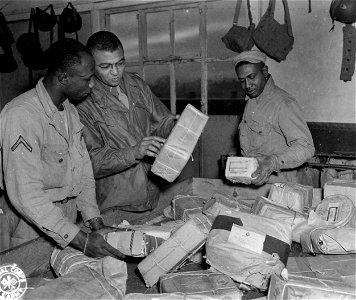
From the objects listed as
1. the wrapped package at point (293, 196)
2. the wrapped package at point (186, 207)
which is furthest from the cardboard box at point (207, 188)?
the wrapped package at point (293, 196)

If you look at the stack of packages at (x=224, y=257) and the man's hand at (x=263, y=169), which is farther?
the man's hand at (x=263, y=169)

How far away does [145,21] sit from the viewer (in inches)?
231

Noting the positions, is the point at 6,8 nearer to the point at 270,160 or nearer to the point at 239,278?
the point at 270,160

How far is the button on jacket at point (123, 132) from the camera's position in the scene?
2916 mm

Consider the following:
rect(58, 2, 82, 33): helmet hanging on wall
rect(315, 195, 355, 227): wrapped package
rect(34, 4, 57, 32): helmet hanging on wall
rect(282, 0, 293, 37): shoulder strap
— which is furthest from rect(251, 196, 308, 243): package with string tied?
rect(34, 4, 57, 32): helmet hanging on wall

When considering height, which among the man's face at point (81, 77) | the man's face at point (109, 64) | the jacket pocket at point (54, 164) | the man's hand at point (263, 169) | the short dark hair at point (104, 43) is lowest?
the man's hand at point (263, 169)

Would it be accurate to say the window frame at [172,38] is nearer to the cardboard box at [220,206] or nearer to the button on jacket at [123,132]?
the button on jacket at [123,132]

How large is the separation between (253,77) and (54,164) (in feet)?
5.98

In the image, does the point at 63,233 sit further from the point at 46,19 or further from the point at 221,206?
the point at 46,19

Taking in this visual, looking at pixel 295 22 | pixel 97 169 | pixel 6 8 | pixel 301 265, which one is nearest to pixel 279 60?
pixel 295 22

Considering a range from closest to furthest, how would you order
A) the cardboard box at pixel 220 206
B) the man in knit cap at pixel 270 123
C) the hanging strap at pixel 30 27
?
the cardboard box at pixel 220 206
the man in knit cap at pixel 270 123
the hanging strap at pixel 30 27

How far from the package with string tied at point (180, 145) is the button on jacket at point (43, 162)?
531mm

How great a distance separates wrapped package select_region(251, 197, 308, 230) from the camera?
6.82 feet

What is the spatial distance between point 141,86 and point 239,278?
1979 mm
